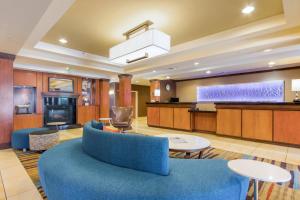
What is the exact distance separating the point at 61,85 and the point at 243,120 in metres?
7.37

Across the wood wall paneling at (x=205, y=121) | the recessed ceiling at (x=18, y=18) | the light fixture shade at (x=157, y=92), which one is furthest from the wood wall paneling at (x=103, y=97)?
the recessed ceiling at (x=18, y=18)

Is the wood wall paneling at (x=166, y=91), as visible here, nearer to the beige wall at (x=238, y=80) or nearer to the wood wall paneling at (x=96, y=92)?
the beige wall at (x=238, y=80)

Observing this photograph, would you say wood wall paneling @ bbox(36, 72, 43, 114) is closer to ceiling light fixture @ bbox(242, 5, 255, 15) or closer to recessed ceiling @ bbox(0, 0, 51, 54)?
recessed ceiling @ bbox(0, 0, 51, 54)

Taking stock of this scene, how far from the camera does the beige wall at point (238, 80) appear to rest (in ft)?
23.6

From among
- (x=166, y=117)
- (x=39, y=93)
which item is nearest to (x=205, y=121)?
(x=166, y=117)

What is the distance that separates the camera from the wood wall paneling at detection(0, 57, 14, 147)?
442 cm

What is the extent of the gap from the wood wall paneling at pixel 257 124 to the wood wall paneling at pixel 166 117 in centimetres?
285

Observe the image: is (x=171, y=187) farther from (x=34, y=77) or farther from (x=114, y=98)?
(x=114, y=98)

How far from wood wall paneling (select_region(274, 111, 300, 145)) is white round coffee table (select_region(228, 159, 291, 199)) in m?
3.82

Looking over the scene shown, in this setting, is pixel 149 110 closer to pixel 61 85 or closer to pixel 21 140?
pixel 61 85

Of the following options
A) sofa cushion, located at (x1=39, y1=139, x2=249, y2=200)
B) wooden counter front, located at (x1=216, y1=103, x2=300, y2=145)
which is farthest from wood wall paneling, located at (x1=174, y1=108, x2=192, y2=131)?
sofa cushion, located at (x1=39, y1=139, x2=249, y2=200)

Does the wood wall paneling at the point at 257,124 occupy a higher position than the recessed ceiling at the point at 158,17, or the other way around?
the recessed ceiling at the point at 158,17

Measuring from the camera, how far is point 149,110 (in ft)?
27.4

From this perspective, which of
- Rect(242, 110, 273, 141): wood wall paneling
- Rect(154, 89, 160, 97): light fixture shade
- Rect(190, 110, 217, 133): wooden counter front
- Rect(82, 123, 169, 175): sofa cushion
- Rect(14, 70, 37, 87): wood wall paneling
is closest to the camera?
Rect(82, 123, 169, 175): sofa cushion
